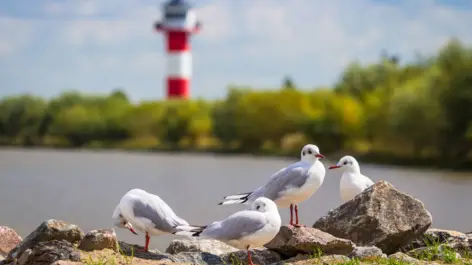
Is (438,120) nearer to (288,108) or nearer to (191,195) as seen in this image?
(191,195)

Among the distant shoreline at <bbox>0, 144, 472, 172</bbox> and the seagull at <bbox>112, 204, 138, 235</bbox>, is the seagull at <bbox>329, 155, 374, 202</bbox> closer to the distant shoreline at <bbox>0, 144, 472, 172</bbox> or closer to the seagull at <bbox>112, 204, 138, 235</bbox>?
the seagull at <bbox>112, 204, 138, 235</bbox>

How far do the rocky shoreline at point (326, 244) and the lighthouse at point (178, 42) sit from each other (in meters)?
83.4

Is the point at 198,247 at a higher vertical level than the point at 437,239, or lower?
lower

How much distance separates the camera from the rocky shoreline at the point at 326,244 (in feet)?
38.5

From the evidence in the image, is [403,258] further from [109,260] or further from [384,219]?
[109,260]

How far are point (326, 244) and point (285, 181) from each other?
3.25ft

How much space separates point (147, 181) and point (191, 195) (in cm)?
951

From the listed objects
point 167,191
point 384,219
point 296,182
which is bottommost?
point 167,191

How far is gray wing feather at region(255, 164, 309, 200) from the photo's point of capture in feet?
41.6

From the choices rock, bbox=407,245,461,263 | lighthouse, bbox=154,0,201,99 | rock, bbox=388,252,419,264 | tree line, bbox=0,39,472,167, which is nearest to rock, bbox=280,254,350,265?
rock, bbox=388,252,419,264

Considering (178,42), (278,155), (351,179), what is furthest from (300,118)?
(351,179)

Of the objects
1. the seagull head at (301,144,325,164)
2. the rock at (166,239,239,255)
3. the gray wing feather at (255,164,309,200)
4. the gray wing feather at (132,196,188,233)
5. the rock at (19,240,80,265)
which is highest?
the seagull head at (301,144,325,164)

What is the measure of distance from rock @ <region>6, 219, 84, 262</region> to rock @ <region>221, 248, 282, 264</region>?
77.0 inches

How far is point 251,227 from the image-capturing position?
11.7m
